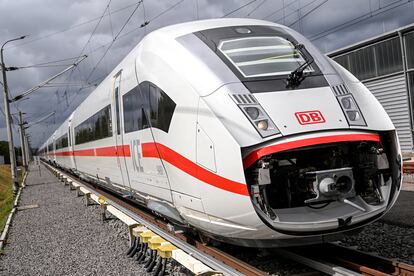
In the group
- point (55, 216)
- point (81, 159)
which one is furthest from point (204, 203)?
point (81, 159)

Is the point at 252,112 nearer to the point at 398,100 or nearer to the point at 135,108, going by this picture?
the point at 135,108

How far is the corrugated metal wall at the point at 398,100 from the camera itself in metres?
19.4

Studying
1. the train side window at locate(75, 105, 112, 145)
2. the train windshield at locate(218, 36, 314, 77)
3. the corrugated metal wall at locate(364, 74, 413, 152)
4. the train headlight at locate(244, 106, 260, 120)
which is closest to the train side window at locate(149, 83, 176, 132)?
the train windshield at locate(218, 36, 314, 77)

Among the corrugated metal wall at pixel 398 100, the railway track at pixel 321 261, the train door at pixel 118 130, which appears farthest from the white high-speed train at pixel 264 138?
the corrugated metal wall at pixel 398 100

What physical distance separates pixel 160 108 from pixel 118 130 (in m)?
3.15

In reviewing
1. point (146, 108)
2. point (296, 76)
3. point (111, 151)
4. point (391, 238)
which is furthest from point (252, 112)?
point (111, 151)

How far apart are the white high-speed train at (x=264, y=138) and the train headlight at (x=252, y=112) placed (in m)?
0.01

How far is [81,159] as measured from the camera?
1708 cm

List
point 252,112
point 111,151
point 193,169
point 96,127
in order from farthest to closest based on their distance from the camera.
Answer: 1. point 96,127
2. point 111,151
3. point 193,169
4. point 252,112

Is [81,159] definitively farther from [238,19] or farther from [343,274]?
[343,274]

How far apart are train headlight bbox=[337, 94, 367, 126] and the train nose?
0.22 feet

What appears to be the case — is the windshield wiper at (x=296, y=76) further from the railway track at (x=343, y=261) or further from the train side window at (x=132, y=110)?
the train side window at (x=132, y=110)

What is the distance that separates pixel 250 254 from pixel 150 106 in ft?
7.99

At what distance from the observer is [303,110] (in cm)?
484
